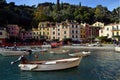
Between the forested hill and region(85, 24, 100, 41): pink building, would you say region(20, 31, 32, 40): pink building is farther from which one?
region(85, 24, 100, 41): pink building

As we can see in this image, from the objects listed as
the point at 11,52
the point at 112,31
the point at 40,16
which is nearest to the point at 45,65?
the point at 11,52

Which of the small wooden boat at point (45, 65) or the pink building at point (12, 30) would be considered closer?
the small wooden boat at point (45, 65)

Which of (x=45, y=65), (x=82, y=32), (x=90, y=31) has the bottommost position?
(x=45, y=65)

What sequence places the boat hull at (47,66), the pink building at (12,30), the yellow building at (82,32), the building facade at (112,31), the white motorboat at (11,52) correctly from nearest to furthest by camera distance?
the boat hull at (47,66), the white motorboat at (11,52), the building facade at (112,31), the pink building at (12,30), the yellow building at (82,32)

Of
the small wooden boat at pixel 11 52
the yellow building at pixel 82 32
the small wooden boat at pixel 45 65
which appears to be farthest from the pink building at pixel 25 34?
the small wooden boat at pixel 45 65

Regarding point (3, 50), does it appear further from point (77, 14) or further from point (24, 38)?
point (77, 14)

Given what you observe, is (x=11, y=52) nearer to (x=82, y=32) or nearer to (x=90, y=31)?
(x=82, y=32)

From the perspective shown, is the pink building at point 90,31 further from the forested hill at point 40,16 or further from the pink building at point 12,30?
the pink building at point 12,30

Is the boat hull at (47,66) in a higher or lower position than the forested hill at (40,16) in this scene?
lower

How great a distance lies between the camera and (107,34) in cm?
11694

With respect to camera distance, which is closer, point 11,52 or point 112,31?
point 11,52

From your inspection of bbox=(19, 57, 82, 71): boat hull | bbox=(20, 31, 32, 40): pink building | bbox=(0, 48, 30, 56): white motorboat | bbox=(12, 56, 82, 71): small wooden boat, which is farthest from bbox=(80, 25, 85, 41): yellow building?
bbox=(19, 57, 82, 71): boat hull

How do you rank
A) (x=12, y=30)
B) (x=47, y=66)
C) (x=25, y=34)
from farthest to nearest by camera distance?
1. (x=25, y=34)
2. (x=12, y=30)
3. (x=47, y=66)

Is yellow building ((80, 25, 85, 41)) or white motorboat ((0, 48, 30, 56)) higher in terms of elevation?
yellow building ((80, 25, 85, 41))
